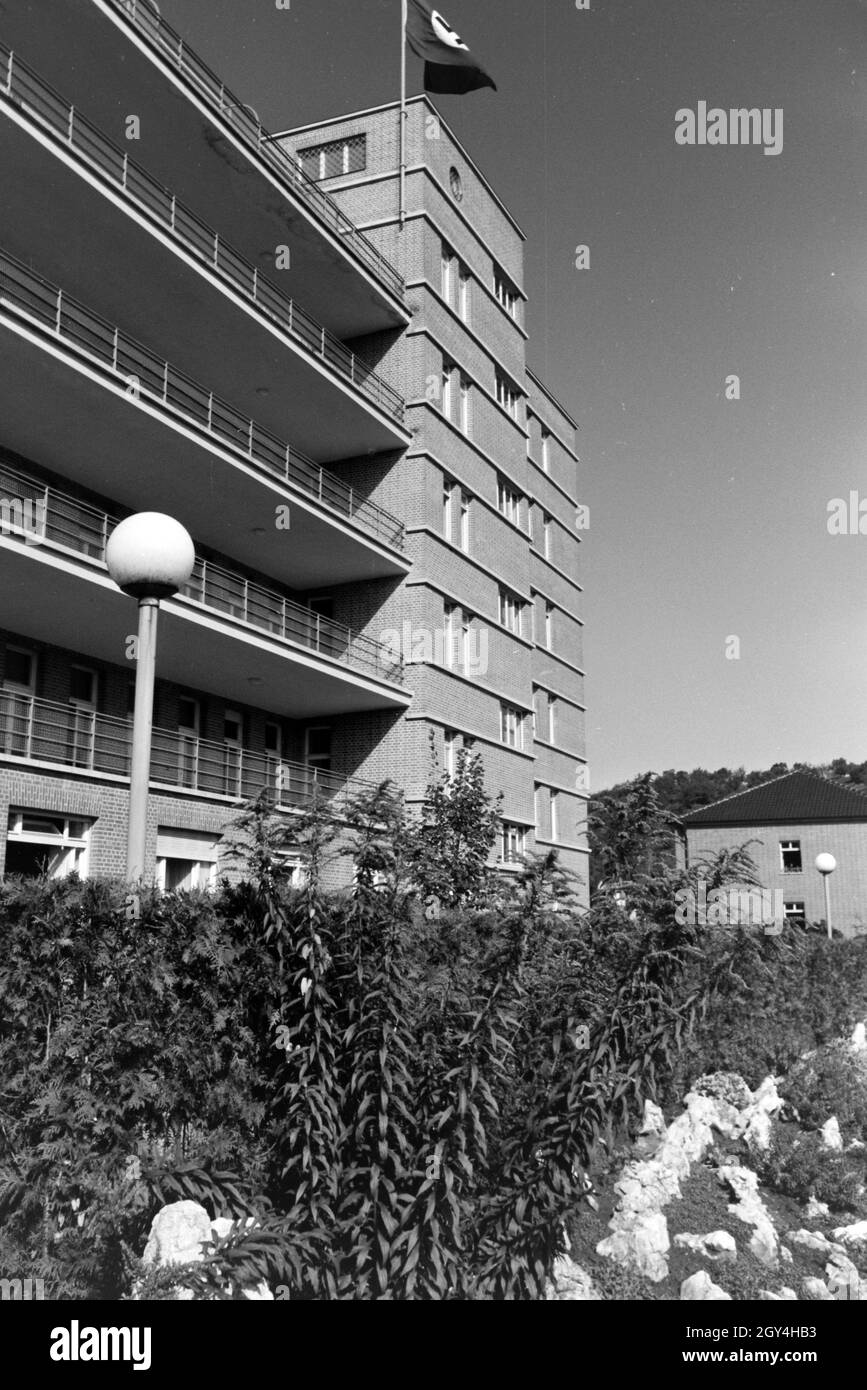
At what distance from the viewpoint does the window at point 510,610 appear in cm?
3209

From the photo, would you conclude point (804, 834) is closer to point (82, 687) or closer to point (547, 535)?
point (547, 535)

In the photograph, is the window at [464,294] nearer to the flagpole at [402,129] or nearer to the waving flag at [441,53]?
the flagpole at [402,129]

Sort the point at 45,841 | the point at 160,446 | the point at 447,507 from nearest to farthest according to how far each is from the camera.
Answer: the point at 45,841
the point at 160,446
the point at 447,507

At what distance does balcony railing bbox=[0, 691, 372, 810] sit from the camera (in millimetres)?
18484

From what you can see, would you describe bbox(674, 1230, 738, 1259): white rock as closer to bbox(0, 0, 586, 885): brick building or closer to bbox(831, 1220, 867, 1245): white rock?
bbox(831, 1220, 867, 1245): white rock

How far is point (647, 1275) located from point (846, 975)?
36.3 ft

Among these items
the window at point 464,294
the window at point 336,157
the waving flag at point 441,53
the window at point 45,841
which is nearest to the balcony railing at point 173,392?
the window at point 464,294

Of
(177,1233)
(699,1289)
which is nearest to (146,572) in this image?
(177,1233)

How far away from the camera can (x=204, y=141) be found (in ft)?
69.7

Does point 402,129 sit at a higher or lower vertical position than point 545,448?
higher

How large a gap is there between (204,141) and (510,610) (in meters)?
15.4

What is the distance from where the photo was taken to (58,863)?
1800 cm
